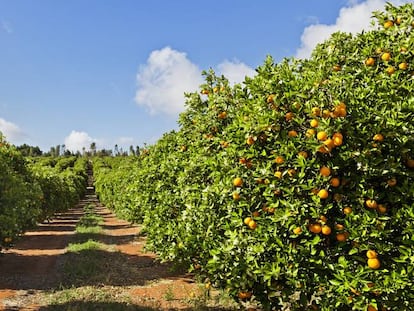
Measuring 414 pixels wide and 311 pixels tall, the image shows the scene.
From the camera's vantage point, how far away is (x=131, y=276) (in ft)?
38.7

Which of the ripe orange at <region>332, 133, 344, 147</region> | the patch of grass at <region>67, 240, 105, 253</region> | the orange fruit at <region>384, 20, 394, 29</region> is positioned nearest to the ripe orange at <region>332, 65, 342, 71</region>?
the orange fruit at <region>384, 20, 394, 29</region>

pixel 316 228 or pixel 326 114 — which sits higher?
pixel 326 114

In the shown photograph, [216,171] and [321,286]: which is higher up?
[216,171]

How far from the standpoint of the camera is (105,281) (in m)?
10.8

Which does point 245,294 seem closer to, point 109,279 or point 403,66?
point 403,66

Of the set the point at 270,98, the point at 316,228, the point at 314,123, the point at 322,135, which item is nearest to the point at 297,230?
the point at 316,228

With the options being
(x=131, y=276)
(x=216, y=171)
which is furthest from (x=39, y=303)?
(x=216, y=171)

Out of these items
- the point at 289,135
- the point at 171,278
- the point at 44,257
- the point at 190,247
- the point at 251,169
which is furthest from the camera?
the point at 44,257

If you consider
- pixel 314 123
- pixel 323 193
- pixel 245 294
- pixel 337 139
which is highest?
pixel 314 123

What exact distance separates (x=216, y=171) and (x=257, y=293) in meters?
1.78

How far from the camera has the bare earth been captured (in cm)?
922

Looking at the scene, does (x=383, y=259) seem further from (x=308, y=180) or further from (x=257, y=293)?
(x=257, y=293)

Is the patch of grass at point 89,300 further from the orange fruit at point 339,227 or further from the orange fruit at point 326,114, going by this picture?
the orange fruit at point 326,114

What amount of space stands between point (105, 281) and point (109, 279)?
278 millimetres
